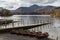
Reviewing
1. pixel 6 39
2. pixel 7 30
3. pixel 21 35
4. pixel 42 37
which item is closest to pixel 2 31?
pixel 7 30

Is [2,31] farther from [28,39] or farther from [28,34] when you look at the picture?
[28,39]

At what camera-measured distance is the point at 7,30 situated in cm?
3981

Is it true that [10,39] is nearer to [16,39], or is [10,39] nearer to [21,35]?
[16,39]

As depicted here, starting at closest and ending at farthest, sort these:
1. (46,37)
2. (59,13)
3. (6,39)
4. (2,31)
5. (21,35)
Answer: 1. (6,39)
2. (46,37)
3. (21,35)
4. (2,31)
5. (59,13)

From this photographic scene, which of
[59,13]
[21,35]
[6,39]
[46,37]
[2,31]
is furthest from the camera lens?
[59,13]

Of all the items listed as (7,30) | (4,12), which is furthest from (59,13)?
(7,30)

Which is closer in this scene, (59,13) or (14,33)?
(14,33)

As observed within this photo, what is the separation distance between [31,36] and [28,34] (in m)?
1.14

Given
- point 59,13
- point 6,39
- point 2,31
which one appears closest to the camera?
point 6,39

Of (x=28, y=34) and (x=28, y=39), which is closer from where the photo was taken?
(x=28, y=39)

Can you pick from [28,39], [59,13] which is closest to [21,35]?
[28,39]

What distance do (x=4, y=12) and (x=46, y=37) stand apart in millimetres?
130940

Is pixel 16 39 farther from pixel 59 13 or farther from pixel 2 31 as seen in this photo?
pixel 59 13

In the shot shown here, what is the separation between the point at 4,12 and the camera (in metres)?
161
